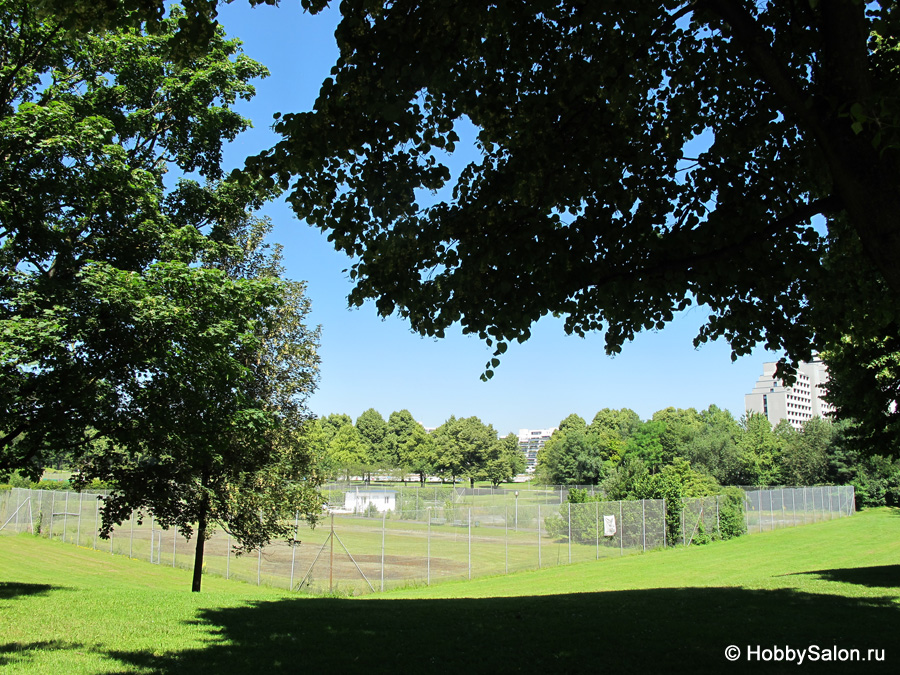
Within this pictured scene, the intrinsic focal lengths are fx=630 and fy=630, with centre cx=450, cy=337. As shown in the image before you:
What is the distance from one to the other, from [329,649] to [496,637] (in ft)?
6.34

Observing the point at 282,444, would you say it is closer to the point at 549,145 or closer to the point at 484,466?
the point at 549,145

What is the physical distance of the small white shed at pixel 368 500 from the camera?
48.1m

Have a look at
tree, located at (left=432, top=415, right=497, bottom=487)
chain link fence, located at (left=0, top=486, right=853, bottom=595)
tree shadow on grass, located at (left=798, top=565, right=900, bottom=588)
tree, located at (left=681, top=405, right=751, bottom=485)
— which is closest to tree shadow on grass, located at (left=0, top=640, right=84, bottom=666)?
chain link fence, located at (left=0, top=486, right=853, bottom=595)

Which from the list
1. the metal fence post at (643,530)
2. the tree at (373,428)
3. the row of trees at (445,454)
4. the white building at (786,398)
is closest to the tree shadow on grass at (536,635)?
the metal fence post at (643,530)

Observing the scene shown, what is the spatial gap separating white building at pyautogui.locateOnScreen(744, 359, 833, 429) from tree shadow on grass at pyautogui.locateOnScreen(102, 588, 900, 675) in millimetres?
175549

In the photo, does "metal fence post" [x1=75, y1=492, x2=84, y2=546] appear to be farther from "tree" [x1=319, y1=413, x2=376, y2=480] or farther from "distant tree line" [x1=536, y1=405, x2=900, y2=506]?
"tree" [x1=319, y1=413, x2=376, y2=480]

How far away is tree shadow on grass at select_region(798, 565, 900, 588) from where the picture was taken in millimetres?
12906

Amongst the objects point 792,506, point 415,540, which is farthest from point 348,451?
point 792,506

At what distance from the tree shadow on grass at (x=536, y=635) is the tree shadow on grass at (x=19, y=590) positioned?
13.7ft

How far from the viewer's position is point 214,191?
13352 millimetres

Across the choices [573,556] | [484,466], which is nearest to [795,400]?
[484,466]

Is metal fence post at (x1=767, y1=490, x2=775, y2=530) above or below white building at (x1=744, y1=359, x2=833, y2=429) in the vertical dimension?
below

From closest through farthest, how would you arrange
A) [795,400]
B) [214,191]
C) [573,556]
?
1. [214,191]
2. [573,556]
3. [795,400]

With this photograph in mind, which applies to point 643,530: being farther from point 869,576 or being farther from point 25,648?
point 25,648
